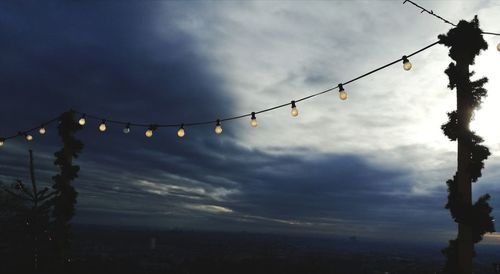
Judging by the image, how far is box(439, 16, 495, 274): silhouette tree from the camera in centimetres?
591

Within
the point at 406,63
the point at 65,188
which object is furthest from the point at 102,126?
the point at 406,63

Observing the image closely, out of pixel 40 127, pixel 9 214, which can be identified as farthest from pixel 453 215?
pixel 9 214

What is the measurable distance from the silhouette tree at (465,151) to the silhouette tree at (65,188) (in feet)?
38.4

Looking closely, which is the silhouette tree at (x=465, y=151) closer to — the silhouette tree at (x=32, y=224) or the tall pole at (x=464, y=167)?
the tall pole at (x=464, y=167)

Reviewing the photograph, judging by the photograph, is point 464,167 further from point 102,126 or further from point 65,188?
point 65,188

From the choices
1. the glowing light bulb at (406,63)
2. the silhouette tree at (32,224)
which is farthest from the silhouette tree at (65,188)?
the glowing light bulb at (406,63)

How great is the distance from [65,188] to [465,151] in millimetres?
12165

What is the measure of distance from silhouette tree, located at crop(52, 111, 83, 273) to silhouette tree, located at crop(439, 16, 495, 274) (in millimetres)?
11699

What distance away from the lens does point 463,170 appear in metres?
6.04

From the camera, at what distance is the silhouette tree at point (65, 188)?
12.4 metres

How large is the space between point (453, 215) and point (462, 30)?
11.0ft

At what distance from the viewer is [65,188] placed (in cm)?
1245

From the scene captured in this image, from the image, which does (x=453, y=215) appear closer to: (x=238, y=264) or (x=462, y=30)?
(x=462, y=30)

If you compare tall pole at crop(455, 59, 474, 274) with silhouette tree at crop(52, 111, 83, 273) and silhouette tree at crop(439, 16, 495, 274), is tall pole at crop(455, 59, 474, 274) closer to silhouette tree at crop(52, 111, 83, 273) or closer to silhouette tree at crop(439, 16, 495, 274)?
silhouette tree at crop(439, 16, 495, 274)
